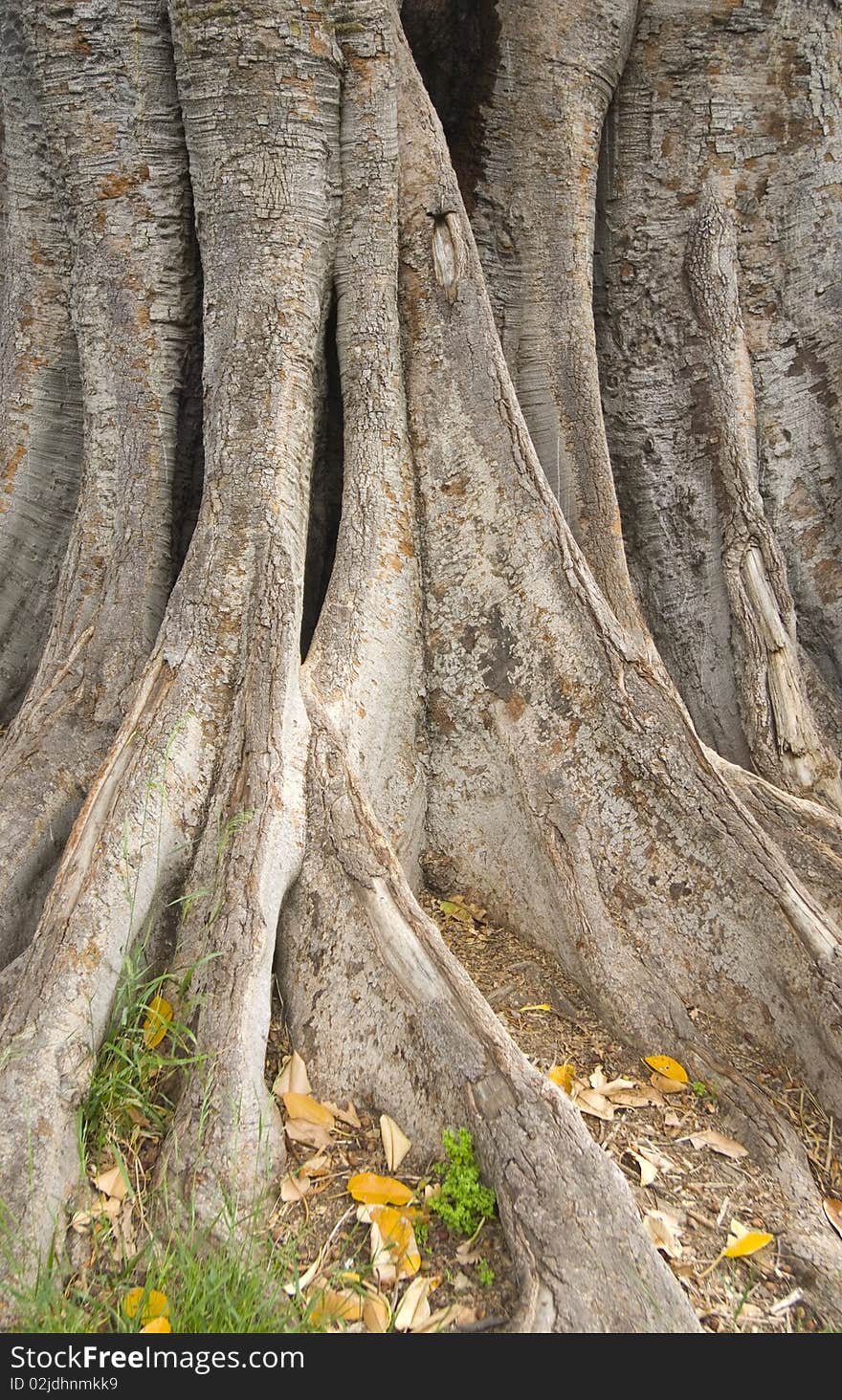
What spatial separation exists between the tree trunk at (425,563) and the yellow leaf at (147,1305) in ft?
0.71

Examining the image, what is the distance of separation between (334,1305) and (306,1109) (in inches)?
19.2

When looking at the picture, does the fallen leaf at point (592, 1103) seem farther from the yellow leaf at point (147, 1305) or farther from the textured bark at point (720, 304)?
the textured bark at point (720, 304)

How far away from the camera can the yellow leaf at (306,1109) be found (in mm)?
2162

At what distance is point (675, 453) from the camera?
4.07 meters

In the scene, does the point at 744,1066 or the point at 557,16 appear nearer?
the point at 744,1066

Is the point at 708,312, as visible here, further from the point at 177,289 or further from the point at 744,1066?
the point at 744,1066

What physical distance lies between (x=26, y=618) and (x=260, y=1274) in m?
3.08

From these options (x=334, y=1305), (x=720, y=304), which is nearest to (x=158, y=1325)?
(x=334, y=1305)

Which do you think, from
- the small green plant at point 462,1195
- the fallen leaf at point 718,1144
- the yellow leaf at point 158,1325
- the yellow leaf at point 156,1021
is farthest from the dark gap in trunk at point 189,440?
the fallen leaf at point 718,1144

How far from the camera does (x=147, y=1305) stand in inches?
67.0

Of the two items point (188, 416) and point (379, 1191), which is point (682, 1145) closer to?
point (379, 1191)

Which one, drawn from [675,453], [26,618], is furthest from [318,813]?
[675,453]

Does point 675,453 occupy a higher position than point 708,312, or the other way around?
point 708,312

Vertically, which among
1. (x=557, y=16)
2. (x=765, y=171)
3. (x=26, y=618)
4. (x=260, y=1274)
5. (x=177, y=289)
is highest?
(x=557, y=16)
